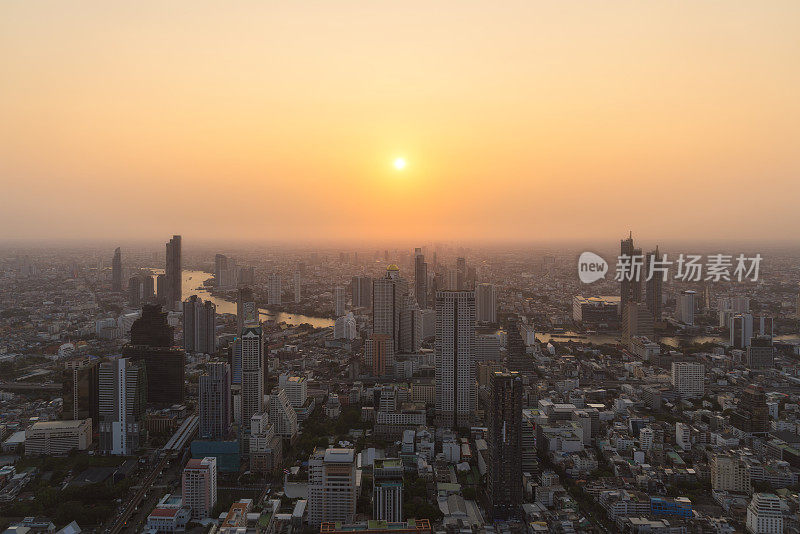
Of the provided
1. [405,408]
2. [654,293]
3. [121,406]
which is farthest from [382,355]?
[654,293]

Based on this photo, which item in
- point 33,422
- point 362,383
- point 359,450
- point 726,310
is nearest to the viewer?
point 359,450

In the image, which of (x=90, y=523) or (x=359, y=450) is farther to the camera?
(x=359, y=450)

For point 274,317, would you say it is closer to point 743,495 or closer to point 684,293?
point 684,293

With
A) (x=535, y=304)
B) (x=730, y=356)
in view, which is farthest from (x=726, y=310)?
(x=535, y=304)

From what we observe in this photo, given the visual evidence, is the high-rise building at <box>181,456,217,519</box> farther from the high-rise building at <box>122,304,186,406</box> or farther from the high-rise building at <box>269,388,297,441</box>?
the high-rise building at <box>122,304,186,406</box>

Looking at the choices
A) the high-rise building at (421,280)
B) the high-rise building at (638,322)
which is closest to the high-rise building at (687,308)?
the high-rise building at (638,322)

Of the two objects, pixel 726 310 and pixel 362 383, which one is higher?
pixel 726 310

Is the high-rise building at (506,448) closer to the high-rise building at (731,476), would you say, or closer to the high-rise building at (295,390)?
the high-rise building at (731,476)
